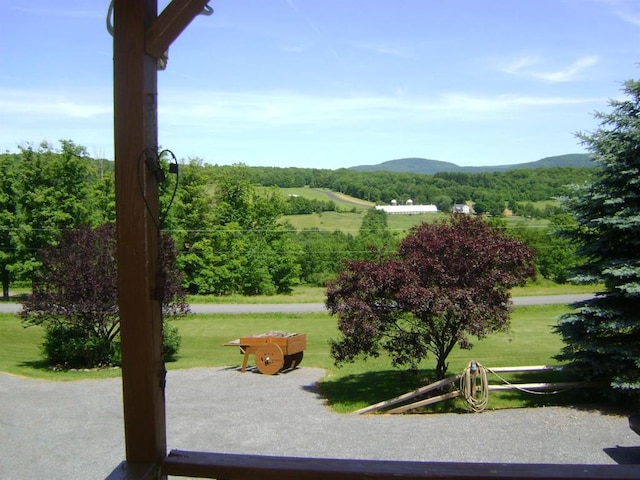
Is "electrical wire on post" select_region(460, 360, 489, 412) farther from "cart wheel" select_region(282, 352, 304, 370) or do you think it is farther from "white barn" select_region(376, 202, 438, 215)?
"white barn" select_region(376, 202, 438, 215)

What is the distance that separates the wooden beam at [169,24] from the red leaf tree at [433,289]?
842 centimetres

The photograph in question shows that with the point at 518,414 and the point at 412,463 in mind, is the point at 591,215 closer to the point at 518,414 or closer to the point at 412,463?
the point at 518,414

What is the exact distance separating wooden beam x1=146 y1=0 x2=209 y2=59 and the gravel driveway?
6.74 metres

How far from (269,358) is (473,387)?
552cm

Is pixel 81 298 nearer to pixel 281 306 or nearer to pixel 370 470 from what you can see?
pixel 370 470

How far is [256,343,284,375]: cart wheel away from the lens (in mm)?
14347

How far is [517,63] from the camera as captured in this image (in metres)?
4.44

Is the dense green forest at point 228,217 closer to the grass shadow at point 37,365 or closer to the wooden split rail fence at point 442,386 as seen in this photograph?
the grass shadow at point 37,365

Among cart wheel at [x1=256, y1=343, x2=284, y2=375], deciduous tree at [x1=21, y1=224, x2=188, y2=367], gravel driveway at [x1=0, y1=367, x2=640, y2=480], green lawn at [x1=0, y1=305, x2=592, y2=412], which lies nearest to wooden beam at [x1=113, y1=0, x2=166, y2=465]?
gravel driveway at [x1=0, y1=367, x2=640, y2=480]

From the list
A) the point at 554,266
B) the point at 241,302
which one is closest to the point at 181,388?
the point at 241,302

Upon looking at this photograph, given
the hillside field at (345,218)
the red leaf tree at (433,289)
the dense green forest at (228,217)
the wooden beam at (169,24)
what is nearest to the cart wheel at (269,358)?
the red leaf tree at (433,289)

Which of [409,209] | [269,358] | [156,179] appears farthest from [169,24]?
[409,209]

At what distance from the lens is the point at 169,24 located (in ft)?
8.02

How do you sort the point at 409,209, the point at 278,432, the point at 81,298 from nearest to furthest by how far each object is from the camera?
1. the point at 278,432
2. the point at 81,298
3. the point at 409,209
